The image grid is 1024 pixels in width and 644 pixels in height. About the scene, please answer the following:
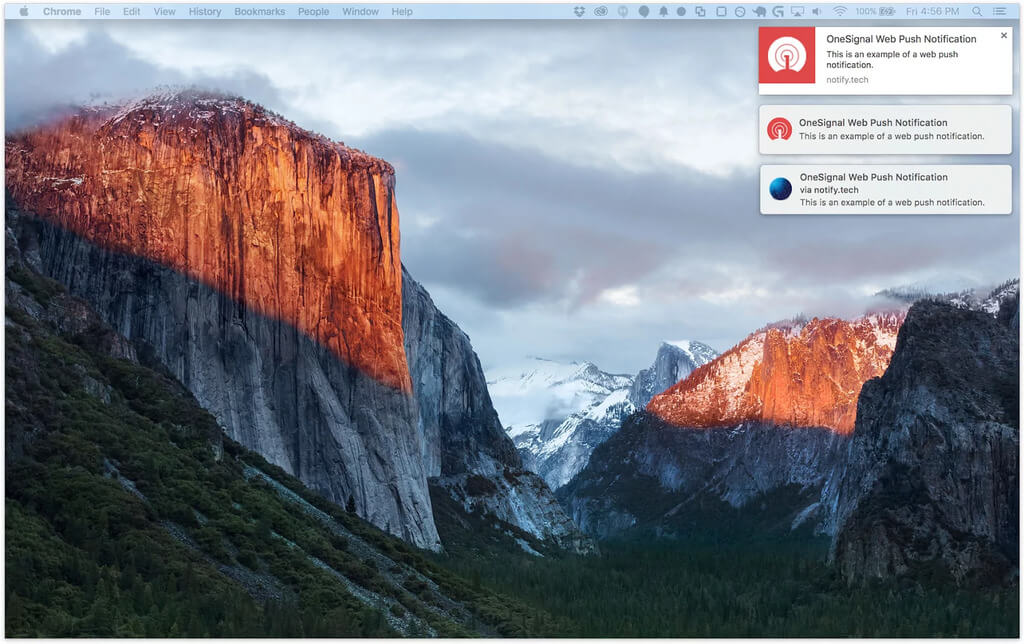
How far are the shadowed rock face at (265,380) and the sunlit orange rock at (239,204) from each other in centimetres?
180

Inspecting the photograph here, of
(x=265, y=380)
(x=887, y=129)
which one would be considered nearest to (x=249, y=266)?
(x=265, y=380)

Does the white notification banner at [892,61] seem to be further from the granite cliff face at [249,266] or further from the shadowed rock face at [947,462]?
the shadowed rock face at [947,462]

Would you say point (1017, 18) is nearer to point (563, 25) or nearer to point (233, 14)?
point (563, 25)

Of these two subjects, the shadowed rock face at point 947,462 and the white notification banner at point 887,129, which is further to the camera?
the shadowed rock face at point 947,462

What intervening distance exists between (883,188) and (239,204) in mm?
99008

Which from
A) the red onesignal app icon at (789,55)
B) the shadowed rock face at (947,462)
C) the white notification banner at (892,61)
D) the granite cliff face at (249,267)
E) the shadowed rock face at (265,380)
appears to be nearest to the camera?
the white notification banner at (892,61)

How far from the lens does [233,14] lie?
4881cm

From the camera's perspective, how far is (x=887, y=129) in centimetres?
4781

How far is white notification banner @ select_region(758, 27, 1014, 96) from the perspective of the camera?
4666cm

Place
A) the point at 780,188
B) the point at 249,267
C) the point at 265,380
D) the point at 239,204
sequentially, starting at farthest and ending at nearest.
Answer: the point at 265,380, the point at 239,204, the point at 249,267, the point at 780,188

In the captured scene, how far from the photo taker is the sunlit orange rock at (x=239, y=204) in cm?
12462

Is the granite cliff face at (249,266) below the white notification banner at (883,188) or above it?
above

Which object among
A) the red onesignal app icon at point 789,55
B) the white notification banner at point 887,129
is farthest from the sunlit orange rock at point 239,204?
the white notification banner at point 887,129

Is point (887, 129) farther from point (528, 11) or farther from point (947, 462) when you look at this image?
point (947, 462)
